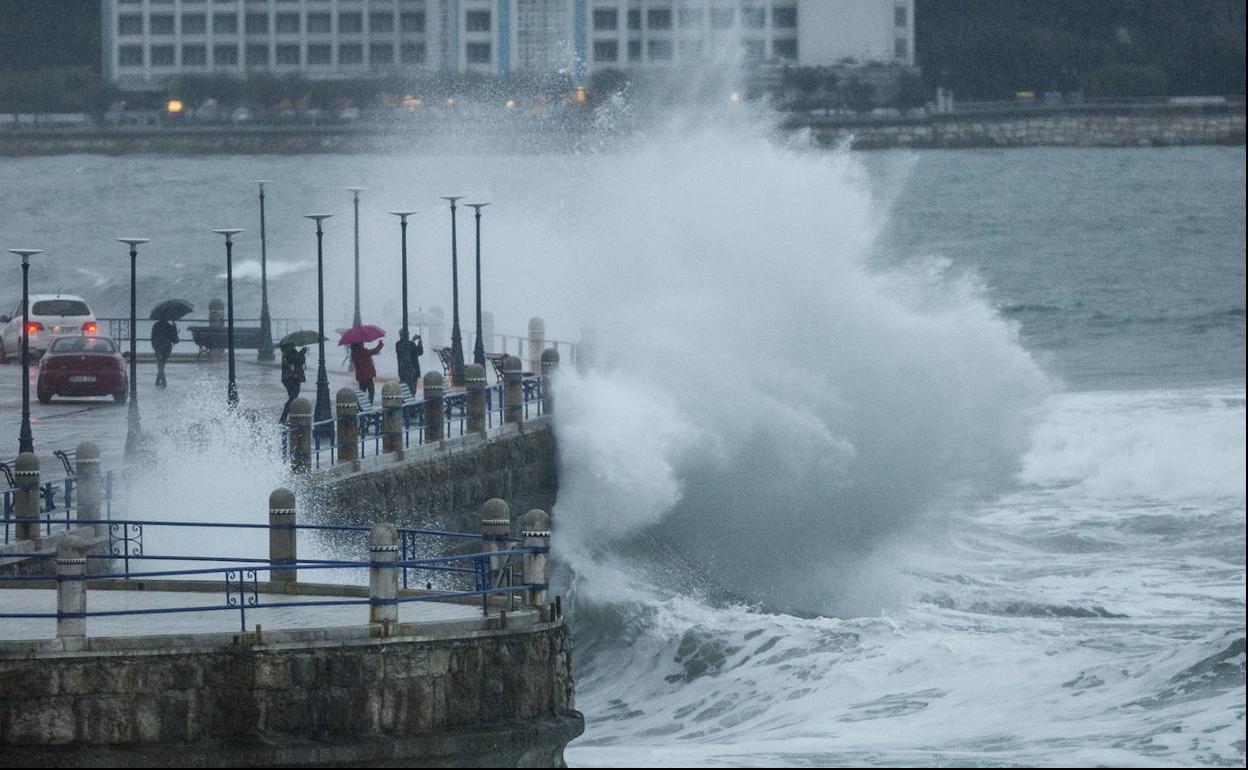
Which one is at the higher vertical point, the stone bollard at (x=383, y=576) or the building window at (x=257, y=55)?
the building window at (x=257, y=55)

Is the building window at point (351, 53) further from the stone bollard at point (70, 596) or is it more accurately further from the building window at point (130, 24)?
the stone bollard at point (70, 596)

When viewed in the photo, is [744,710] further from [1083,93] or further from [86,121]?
[1083,93]

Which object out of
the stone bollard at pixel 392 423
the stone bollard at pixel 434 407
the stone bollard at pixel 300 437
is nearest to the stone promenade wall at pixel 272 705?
the stone bollard at pixel 300 437

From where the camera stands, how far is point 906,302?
4597 cm

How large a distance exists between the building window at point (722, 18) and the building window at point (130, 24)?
886 inches

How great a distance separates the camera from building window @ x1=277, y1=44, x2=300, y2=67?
328 ft

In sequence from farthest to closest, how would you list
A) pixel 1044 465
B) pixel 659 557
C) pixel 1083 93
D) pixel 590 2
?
pixel 1083 93 → pixel 590 2 → pixel 1044 465 → pixel 659 557

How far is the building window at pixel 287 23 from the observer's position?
3743 inches

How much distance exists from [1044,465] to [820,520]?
1053 centimetres

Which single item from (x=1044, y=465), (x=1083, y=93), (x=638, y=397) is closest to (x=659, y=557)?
(x=638, y=397)

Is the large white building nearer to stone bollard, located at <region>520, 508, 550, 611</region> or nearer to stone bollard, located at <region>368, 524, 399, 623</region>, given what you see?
stone bollard, located at <region>520, 508, 550, 611</region>

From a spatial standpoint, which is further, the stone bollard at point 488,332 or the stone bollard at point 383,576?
the stone bollard at point 488,332

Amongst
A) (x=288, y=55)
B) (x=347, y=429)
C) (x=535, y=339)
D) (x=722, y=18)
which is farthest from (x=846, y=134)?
(x=347, y=429)

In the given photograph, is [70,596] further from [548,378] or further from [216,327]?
[216,327]
